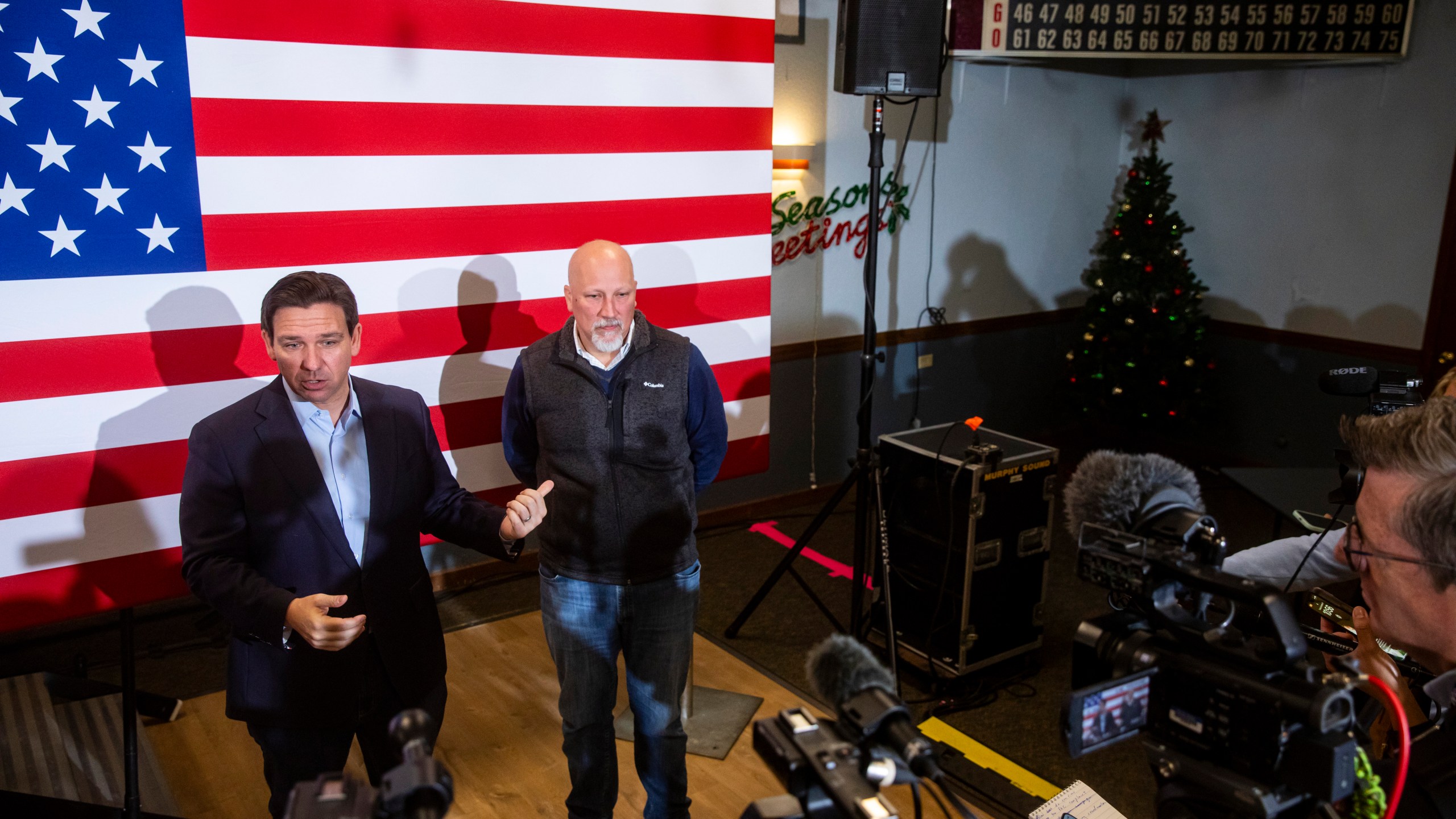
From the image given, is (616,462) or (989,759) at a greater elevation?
(616,462)

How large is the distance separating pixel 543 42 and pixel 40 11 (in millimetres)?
1170

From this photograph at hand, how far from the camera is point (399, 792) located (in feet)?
2.52

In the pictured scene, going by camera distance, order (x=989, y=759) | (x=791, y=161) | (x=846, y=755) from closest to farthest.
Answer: (x=846, y=755), (x=989, y=759), (x=791, y=161)

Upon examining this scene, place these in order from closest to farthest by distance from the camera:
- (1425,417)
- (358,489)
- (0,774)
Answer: (1425,417) < (358,489) < (0,774)

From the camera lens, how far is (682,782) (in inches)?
88.8

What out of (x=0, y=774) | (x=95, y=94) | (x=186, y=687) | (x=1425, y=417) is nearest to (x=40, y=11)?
(x=95, y=94)

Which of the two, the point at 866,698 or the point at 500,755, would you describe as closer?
the point at 866,698

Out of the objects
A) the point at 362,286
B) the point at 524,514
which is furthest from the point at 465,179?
the point at 524,514

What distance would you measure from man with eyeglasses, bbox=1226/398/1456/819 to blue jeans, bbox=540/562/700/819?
135 cm

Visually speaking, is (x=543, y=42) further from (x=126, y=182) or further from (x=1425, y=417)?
(x=1425, y=417)

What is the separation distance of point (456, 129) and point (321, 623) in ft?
4.96

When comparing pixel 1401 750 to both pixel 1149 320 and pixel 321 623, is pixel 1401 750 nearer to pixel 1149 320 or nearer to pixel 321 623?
pixel 321 623

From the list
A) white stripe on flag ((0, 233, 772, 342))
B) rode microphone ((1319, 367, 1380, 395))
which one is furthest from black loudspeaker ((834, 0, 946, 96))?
rode microphone ((1319, 367, 1380, 395))

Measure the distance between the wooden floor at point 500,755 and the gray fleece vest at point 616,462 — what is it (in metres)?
0.53
